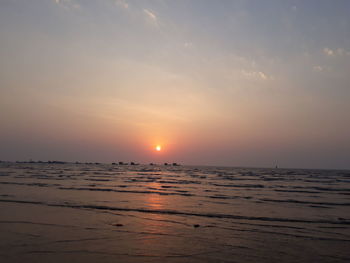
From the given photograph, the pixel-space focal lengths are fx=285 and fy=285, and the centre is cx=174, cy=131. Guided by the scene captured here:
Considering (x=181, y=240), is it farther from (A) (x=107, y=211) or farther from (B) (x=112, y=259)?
(A) (x=107, y=211)

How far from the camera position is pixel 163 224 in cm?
1160


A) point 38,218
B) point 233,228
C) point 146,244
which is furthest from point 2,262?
point 233,228

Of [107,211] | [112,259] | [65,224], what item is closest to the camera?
[112,259]

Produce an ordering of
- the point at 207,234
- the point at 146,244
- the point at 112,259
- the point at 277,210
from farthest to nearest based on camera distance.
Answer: the point at 277,210 < the point at 207,234 < the point at 146,244 < the point at 112,259

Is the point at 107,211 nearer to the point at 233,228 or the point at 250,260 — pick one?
the point at 233,228

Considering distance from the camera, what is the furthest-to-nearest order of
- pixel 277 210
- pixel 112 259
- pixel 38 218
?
pixel 277 210, pixel 38 218, pixel 112 259

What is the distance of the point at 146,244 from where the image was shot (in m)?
8.59

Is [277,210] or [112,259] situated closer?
[112,259]

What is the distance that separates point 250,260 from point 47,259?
16.6 feet

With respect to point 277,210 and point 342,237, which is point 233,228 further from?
point 277,210

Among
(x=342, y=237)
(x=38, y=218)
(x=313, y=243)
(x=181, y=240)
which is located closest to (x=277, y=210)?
(x=342, y=237)

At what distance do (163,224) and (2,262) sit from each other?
6.14 m

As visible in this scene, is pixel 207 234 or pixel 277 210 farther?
pixel 277 210

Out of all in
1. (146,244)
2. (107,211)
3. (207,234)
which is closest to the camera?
(146,244)
